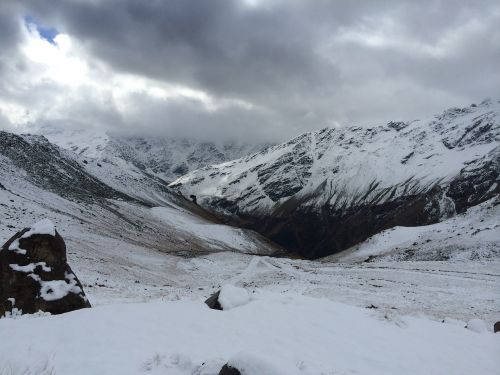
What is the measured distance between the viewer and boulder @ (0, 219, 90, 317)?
18.2m

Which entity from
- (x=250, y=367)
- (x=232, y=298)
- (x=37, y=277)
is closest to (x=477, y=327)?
(x=232, y=298)

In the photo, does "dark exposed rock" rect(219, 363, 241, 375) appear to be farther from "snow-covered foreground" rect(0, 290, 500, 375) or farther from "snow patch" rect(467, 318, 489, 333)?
Answer: "snow patch" rect(467, 318, 489, 333)

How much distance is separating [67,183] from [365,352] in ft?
389

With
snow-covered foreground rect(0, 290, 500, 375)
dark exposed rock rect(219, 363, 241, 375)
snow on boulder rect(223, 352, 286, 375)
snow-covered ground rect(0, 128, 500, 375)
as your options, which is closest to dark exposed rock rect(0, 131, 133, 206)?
snow-covered ground rect(0, 128, 500, 375)

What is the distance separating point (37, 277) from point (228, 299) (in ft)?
27.1

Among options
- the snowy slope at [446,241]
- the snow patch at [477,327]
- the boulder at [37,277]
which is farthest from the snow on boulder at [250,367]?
the snowy slope at [446,241]

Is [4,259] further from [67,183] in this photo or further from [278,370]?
[67,183]

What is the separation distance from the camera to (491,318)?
85.1 ft

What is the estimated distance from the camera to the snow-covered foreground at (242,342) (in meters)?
10.7

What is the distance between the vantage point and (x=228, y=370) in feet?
32.5

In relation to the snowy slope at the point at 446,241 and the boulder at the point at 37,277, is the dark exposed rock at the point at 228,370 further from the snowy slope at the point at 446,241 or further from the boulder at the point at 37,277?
the snowy slope at the point at 446,241

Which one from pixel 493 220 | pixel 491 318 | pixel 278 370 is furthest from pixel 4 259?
pixel 493 220

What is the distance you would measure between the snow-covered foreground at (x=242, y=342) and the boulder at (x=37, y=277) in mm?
3749

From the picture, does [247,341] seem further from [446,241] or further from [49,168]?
[49,168]
